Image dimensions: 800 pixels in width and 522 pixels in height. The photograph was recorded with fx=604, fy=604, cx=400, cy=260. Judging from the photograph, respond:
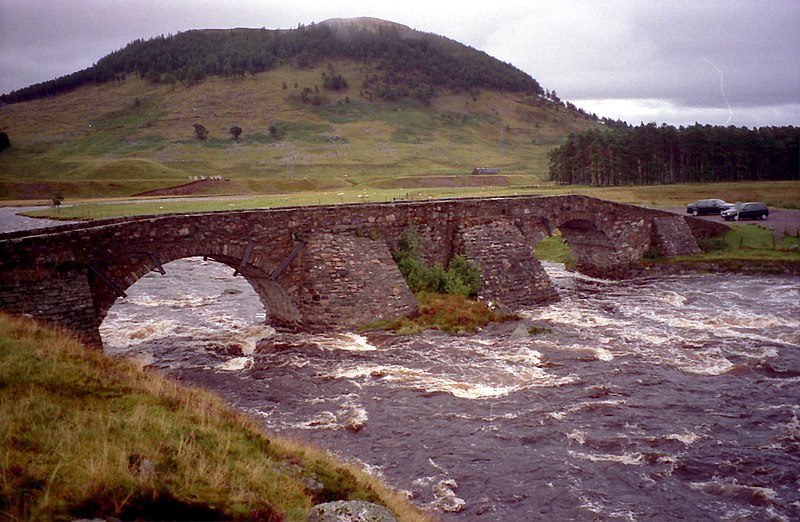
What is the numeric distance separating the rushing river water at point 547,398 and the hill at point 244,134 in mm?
61302

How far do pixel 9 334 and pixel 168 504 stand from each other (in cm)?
743

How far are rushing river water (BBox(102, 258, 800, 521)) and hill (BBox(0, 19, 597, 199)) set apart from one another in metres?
61.3

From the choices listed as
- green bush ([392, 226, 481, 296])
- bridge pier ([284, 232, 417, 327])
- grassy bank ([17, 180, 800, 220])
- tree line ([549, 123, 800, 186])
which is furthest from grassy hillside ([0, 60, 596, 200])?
bridge pier ([284, 232, 417, 327])

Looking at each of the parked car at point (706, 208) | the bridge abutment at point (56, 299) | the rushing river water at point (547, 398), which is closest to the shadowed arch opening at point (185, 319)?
the rushing river water at point (547, 398)

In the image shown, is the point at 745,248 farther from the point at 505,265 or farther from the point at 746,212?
the point at 505,265

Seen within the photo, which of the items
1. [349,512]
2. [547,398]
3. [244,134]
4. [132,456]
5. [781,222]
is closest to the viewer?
[132,456]

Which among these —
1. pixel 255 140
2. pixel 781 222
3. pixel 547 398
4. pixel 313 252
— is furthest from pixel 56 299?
pixel 255 140

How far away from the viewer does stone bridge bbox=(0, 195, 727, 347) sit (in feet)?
62.7

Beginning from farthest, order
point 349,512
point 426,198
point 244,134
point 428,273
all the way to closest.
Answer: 1. point 244,134
2. point 426,198
3. point 428,273
4. point 349,512

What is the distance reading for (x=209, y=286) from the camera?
117 feet

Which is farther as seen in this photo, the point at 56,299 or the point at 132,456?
the point at 56,299

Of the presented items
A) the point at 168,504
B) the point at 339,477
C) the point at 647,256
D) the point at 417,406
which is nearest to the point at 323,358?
the point at 417,406

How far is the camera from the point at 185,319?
92.3 ft

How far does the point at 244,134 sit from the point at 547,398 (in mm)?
132935
